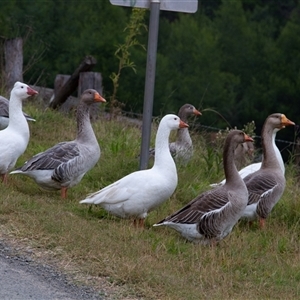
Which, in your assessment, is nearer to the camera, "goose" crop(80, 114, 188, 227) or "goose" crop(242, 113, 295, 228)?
"goose" crop(80, 114, 188, 227)

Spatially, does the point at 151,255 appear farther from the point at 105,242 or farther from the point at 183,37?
the point at 183,37

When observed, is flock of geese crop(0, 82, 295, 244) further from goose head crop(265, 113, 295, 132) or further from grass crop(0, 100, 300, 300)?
grass crop(0, 100, 300, 300)

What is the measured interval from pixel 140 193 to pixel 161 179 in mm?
273

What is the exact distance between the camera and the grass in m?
6.89

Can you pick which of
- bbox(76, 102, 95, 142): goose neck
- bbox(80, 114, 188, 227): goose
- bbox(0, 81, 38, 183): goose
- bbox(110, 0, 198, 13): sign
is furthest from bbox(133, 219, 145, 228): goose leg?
bbox(110, 0, 198, 13): sign

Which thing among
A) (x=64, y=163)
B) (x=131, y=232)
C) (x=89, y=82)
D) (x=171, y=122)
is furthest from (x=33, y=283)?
(x=89, y=82)

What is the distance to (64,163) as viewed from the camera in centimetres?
960

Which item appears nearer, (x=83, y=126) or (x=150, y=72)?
(x=150, y=72)

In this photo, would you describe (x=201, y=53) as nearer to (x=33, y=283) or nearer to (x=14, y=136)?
(x=14, y=136)

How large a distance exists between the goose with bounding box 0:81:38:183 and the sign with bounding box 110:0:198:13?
192 cm

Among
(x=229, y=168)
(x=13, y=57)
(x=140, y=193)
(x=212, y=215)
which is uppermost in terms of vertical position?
(x=13, y=57)

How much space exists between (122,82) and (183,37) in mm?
7116

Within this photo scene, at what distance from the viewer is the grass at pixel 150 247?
6.89 m

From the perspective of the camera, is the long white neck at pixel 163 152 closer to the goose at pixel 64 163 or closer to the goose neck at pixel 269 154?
the goose at pixel 64 163
